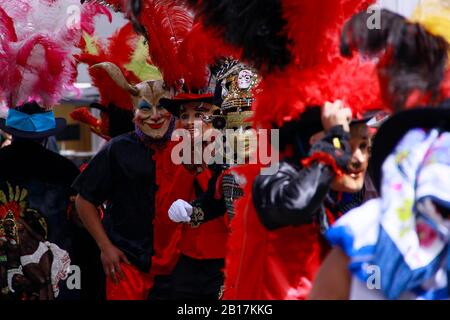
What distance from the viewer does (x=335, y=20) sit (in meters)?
3.04

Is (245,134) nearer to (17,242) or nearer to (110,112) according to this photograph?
(17,242)

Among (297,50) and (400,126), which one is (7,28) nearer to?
(297,50)

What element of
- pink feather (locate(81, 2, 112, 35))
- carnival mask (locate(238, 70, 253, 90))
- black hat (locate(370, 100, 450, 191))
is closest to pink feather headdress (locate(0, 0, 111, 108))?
pink feather (locate(81, 2, 112, 35))

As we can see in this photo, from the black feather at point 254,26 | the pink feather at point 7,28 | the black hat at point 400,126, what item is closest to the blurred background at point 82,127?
the pink feather at point 7,28

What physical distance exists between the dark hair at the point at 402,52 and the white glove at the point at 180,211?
7.67 feet

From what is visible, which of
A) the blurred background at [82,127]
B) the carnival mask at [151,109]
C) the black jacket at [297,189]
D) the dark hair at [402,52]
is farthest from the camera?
the blurred background at [82,127]

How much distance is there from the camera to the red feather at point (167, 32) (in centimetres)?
484

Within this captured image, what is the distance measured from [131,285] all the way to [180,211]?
0.58 m

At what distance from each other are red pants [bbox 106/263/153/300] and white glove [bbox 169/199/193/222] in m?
0.46

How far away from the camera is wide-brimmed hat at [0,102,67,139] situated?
17.1ft

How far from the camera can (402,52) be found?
7.70 feet

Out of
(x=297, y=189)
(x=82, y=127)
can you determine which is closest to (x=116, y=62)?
(x=297, y=189)

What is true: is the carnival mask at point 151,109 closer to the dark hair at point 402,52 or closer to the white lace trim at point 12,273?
the white lace trim at point 12,273

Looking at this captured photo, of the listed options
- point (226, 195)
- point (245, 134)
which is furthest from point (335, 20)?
point (226, 195)
